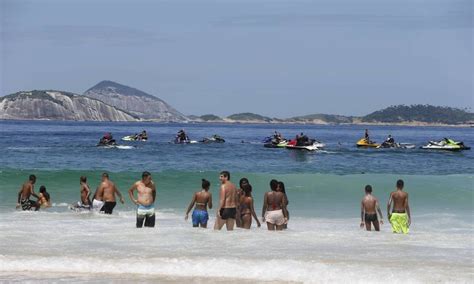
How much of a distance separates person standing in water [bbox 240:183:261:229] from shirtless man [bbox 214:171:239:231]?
0.25 metres

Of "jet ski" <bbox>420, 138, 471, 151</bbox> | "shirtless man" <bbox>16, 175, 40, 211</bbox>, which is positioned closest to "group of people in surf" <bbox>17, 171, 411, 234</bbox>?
"shirtless man" <bbox>16, 175, 40, 211</bbox>

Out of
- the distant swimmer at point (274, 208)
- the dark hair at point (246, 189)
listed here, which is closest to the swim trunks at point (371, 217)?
the distant swimmer at point (274, 208)

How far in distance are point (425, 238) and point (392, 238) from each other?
0.78 meters

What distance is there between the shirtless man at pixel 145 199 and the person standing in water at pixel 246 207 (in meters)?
2.06

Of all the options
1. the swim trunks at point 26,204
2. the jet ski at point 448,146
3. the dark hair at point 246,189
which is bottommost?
the jet ski at point 448,146

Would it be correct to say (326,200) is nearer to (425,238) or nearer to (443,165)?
(425,238)

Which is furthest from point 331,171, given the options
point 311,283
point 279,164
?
point 311,283

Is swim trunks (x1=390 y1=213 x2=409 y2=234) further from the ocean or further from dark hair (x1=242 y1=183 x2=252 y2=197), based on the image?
dark hair (x1=242 y1=183 x2=252 y2=197)

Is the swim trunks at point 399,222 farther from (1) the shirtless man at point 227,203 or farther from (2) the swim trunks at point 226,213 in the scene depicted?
(2) the swim trunks at point 226,213

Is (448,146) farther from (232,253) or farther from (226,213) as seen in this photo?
(232,253)

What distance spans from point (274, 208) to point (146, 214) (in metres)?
2.98

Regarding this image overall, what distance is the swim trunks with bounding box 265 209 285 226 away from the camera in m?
17.0

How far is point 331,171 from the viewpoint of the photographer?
48.8m

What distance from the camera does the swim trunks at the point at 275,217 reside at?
55.8ft
